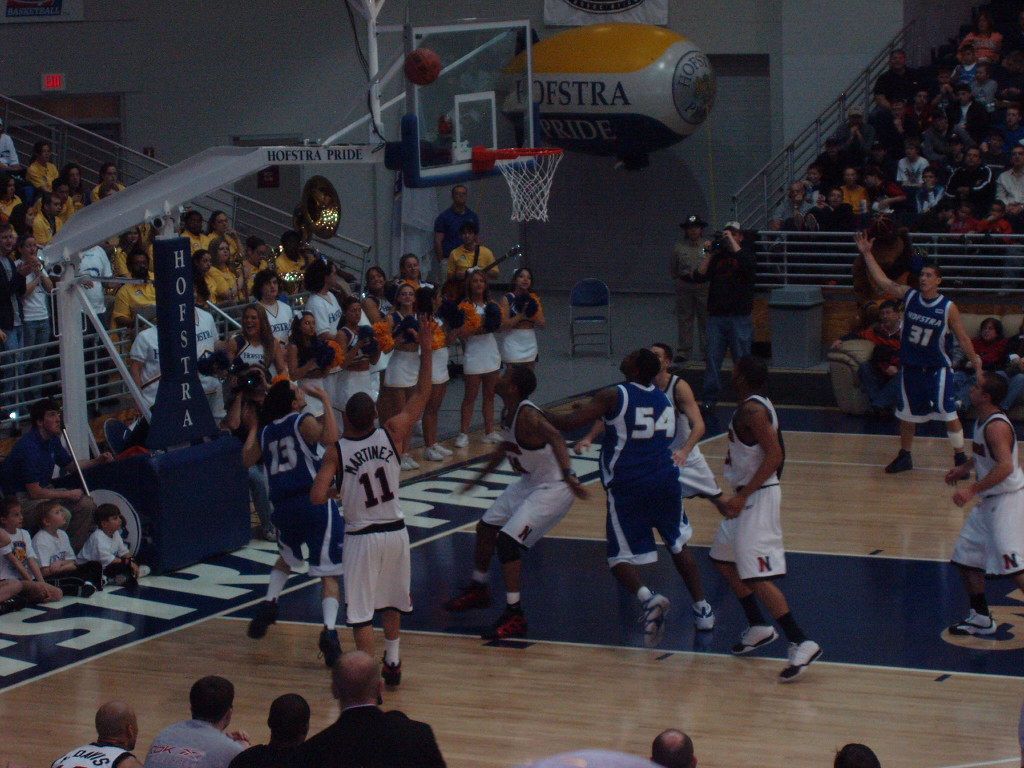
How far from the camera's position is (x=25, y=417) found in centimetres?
1350

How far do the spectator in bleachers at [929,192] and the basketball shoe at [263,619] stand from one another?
1075 cm

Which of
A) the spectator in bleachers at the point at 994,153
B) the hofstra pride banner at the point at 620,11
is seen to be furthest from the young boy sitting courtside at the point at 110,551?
the hofstra pride banner at the point at 620,11

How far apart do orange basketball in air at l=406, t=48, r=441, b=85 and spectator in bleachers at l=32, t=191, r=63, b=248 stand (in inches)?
254

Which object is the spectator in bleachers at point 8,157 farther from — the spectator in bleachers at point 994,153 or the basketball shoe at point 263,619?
the spectator in bleachers at point 994,153

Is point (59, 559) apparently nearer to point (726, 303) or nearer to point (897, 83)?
point (726, 303)

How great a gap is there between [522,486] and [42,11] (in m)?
16.2

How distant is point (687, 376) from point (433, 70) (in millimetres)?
6603

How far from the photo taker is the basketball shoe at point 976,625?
9320 millimetres

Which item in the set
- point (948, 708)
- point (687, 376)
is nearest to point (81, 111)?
point (687, 376)

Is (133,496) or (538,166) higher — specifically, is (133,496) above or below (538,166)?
below

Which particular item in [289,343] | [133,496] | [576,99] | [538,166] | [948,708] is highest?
[576,99]

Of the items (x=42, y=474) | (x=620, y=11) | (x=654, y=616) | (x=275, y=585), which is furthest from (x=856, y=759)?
(x=620, y=11)

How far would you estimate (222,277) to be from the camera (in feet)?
51.3

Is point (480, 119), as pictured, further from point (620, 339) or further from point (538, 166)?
point (620, 339)
